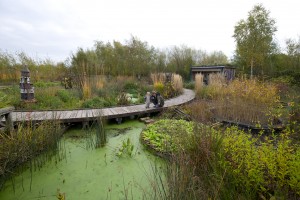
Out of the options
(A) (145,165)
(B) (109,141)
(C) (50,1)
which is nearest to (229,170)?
(A) (145,165)

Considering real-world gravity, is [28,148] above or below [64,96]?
below

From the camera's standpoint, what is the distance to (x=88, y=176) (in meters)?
2.40

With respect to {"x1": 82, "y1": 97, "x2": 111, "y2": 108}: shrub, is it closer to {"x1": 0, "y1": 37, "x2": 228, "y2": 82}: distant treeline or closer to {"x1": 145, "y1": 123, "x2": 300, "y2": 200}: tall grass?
{"x1": 0, "y1": 37, "x2": 228, "y2": 82}: distant treeline

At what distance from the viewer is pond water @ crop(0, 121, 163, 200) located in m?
2.05

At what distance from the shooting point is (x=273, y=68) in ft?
40.6

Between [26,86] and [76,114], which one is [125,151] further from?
[26,86]

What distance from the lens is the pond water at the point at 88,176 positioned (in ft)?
6.72

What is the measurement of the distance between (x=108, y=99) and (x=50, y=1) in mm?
4007

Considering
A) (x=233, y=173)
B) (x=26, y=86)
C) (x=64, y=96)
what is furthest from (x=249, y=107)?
(x=26, y=86)

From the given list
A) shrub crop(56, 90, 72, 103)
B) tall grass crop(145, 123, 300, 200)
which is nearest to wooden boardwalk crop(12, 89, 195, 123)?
shrub crop(56, 90, 72, 103)

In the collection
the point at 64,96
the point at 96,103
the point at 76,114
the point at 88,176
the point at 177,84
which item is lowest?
the point at 88,176

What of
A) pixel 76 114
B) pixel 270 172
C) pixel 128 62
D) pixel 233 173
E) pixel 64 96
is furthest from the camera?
pixel 128 62

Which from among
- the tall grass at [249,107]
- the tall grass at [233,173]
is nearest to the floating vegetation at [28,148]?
the tall grass at [233,173]

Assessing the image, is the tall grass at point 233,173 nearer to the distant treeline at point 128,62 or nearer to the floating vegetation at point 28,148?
the floating vegetation at point 28,148
